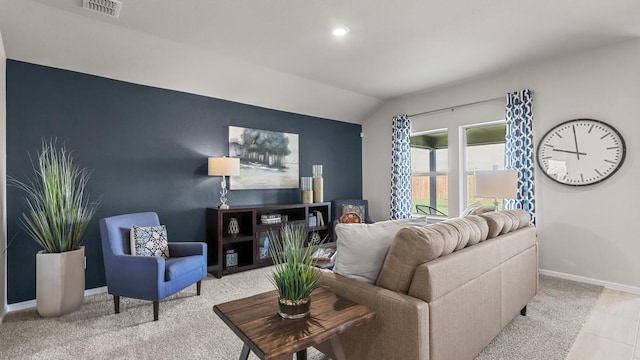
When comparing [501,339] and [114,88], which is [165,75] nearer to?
[114,88]

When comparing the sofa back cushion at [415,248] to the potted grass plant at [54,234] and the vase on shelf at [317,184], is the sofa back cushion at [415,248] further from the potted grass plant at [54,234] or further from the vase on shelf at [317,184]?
the vase on shelf at [317,184]

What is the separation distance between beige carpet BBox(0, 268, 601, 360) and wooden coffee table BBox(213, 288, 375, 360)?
0.76 meters

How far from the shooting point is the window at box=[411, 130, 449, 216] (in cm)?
506

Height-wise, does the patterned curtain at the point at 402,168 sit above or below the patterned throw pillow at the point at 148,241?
above

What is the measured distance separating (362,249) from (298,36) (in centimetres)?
237

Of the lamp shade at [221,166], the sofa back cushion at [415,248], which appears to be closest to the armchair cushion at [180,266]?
the lamp shade at [221,166]

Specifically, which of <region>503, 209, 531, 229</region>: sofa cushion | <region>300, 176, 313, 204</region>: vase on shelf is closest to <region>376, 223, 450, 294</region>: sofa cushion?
<region>503, 209, 531, 229</region>: sofa cushion

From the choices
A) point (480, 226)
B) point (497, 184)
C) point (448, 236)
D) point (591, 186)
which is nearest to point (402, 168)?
point (497, 184)

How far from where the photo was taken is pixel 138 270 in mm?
2666

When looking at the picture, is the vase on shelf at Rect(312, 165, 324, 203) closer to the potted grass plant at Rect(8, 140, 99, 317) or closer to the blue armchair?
the blue armchair

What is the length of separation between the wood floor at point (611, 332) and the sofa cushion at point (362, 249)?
1552 millimetres

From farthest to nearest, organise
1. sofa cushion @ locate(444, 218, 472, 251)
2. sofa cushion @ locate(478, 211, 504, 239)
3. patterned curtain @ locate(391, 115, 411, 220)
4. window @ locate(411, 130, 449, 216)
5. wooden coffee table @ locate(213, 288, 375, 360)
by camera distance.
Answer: patterned curtain @ locate(391, 115, 411, 220)
window @ locate(411, 130, 449, 216)
sofa cushion @ locate(478, 211, 504, 239)
sofa cushion @ locate(444, 218, 472, 251)
wooden coffee table @ locate(213, 288, 375, 360)

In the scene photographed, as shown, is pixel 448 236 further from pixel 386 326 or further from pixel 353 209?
pixel 353 209

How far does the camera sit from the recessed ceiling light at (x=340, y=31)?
2992mm
